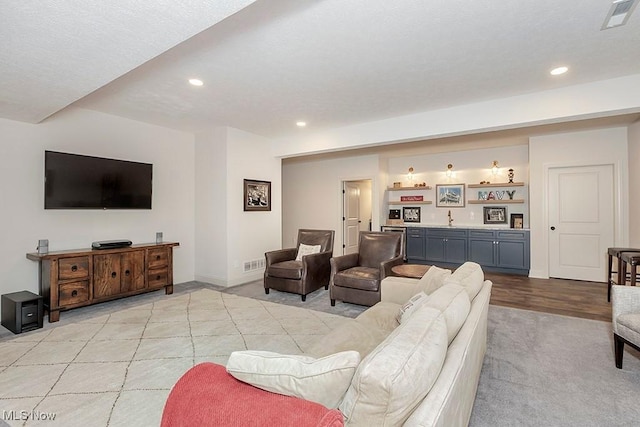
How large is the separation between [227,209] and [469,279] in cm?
378

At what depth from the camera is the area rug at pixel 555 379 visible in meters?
1.81

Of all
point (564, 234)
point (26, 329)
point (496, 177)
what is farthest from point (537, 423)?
point (496, 177)

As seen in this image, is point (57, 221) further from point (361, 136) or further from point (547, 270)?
point (547, 270)

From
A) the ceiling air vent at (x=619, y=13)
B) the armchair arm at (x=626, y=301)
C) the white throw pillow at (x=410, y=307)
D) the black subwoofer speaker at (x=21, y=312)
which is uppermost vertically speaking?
the ceiling air vent at (x=619, y=13)

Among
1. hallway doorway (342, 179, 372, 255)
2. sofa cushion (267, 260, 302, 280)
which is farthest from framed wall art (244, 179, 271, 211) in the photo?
hallway doorway (342, 179, 372, 255)

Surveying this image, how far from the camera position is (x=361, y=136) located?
15.6 feet

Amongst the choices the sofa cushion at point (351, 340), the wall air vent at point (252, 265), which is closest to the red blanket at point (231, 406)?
the sofa cushion at point (351, 340)

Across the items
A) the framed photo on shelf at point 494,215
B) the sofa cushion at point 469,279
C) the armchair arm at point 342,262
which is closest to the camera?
the sofa cushion at point 469,279

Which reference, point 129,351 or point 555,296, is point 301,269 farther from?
point 555,296

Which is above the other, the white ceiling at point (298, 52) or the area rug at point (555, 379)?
the white ceiling at point (298, 52)

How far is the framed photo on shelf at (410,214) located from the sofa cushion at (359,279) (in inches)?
142

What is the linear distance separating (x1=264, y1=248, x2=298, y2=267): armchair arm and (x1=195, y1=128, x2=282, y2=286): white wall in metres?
0.79

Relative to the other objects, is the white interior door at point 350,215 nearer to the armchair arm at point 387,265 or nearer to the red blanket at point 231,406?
the armchair arm at point 387,265

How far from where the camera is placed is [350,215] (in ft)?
25.1
